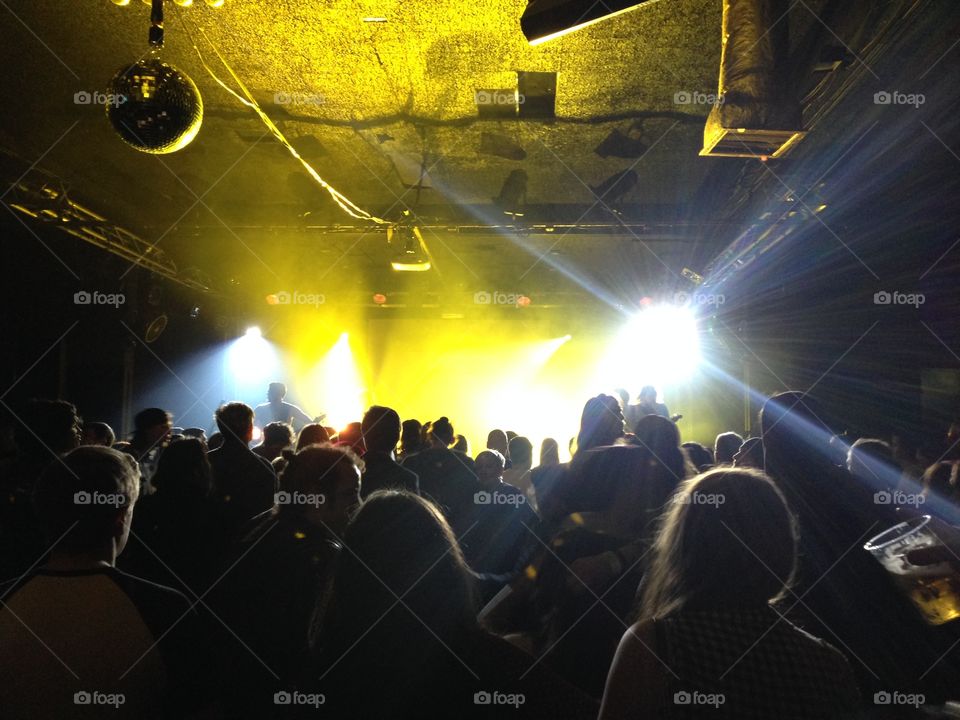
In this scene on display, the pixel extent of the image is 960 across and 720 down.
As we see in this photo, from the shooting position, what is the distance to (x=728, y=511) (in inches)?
51.8

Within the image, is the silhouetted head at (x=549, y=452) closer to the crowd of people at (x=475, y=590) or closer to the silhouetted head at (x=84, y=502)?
the crowd of people at (x=475, y=590)

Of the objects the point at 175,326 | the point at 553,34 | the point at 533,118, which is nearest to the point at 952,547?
the point at 553,34

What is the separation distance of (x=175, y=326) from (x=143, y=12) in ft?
22.0

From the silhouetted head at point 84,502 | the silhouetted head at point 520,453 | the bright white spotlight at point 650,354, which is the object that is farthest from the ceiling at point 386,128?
the silhouetted head at point 84,502

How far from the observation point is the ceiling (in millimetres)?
4035

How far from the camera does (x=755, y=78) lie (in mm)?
2721

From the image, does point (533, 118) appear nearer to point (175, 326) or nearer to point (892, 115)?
point (892, 115)

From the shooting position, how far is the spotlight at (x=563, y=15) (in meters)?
2.46

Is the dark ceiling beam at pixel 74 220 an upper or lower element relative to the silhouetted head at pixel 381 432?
upper

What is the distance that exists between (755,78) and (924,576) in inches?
82.2

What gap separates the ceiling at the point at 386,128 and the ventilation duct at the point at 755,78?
1214 mm

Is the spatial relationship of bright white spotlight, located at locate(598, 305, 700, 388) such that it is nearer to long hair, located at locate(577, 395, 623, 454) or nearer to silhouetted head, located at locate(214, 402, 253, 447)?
long hair, located at locate(577, 395, 623, 454)

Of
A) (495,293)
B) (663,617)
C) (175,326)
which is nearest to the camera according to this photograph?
(663,617)

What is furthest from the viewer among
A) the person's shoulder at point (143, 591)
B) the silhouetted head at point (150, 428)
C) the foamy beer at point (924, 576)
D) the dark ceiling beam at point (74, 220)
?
the dark ceiling beam at point (74, 220)
